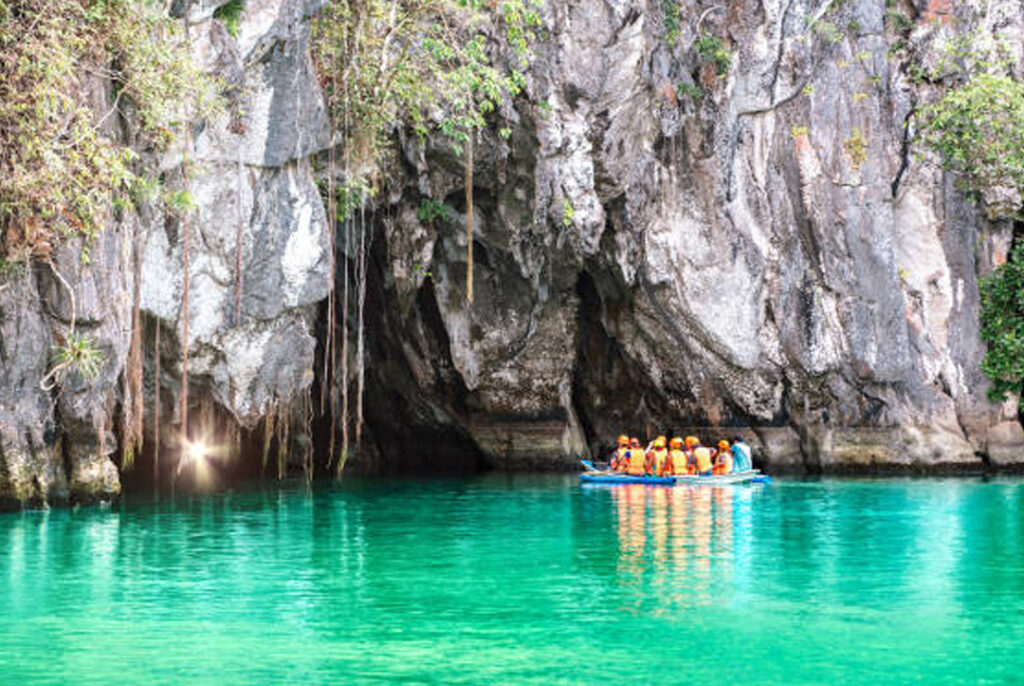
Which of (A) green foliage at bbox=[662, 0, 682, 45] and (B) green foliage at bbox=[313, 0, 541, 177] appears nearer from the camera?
(B) green foliage at bbox=[313, 0, 541, 177]

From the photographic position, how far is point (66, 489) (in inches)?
677

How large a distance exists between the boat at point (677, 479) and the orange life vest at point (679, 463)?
262 millimetres

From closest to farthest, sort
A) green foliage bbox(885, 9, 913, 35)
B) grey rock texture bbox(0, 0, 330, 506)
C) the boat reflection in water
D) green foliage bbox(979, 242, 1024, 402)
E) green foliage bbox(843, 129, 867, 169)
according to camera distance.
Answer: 1. the boat reflection in water
2. grey rock texture bbox(0, 0, 330, 506)
3. green foliage bbox(979, 242, 1024, 402)
4. green foliage bbox(843, 129, 867, 169)
5. green foliage bbox(885, 9, 913, 35)

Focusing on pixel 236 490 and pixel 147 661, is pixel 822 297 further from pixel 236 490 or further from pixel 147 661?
pixel 147 661

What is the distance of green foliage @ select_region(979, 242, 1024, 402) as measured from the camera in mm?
25734

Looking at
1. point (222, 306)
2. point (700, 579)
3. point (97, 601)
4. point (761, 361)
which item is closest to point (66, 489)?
point (222, 306)

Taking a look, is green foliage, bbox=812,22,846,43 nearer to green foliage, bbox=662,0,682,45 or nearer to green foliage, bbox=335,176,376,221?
green foliage, bbox=662,0,682,45

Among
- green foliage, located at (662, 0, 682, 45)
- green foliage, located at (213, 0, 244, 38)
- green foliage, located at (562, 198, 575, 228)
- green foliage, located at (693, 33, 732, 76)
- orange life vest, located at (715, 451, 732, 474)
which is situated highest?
green foliage, located at (662, 0, 682, 45)

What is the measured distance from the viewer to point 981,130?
2523 cm

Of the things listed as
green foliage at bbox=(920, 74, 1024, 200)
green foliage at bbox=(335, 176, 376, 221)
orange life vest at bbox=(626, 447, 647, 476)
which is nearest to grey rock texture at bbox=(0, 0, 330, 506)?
green foliage at bbox=(335, 176, 376, 221)

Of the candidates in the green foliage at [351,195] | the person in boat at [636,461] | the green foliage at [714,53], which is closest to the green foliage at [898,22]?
the green foliage at [714,53]

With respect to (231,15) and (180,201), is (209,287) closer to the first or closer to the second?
(180,201)

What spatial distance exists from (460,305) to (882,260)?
8556mm

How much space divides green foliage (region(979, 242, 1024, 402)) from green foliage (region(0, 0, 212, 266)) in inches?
676
